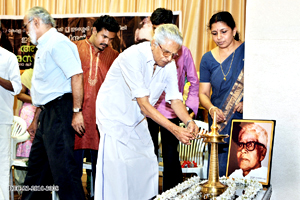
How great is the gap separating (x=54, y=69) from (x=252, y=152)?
60.3 inches

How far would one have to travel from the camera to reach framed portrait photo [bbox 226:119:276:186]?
1935 millimetres

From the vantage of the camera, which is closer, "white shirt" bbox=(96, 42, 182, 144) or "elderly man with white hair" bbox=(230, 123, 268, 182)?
"elderly man with white hair" bbox=(230, 123, 268, 182)

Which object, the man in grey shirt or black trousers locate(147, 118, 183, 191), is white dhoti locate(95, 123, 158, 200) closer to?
the man in grey shirt

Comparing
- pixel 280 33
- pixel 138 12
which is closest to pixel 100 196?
pixel 280 33

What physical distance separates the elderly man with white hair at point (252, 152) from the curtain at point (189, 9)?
10.3ft

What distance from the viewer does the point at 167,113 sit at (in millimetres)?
3061

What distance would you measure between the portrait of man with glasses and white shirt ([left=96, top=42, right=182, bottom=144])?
602mm

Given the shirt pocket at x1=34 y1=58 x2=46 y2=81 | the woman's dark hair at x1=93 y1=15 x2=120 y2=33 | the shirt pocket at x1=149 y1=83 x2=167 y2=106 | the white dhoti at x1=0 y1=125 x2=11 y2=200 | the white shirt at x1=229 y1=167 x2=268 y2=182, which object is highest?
the woman's dark hair at x1=93 y1=15 x2=120 y2=33

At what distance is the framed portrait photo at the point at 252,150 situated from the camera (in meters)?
1.93

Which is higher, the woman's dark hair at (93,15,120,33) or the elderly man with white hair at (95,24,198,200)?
the woman's dark hair at (93,15,120,33)

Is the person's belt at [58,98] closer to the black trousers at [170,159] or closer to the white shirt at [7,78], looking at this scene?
the white shirt at [7,78]

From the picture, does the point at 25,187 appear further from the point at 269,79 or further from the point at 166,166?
the point at 269,79

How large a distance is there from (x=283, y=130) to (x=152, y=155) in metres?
0.87

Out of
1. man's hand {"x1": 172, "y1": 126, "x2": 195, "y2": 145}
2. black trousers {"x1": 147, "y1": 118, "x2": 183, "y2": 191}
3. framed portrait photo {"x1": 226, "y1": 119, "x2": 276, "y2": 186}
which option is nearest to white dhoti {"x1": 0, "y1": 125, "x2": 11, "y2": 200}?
black trousers {"x1": 147, "y1": 118, "x2": 183, "y2": 191}
